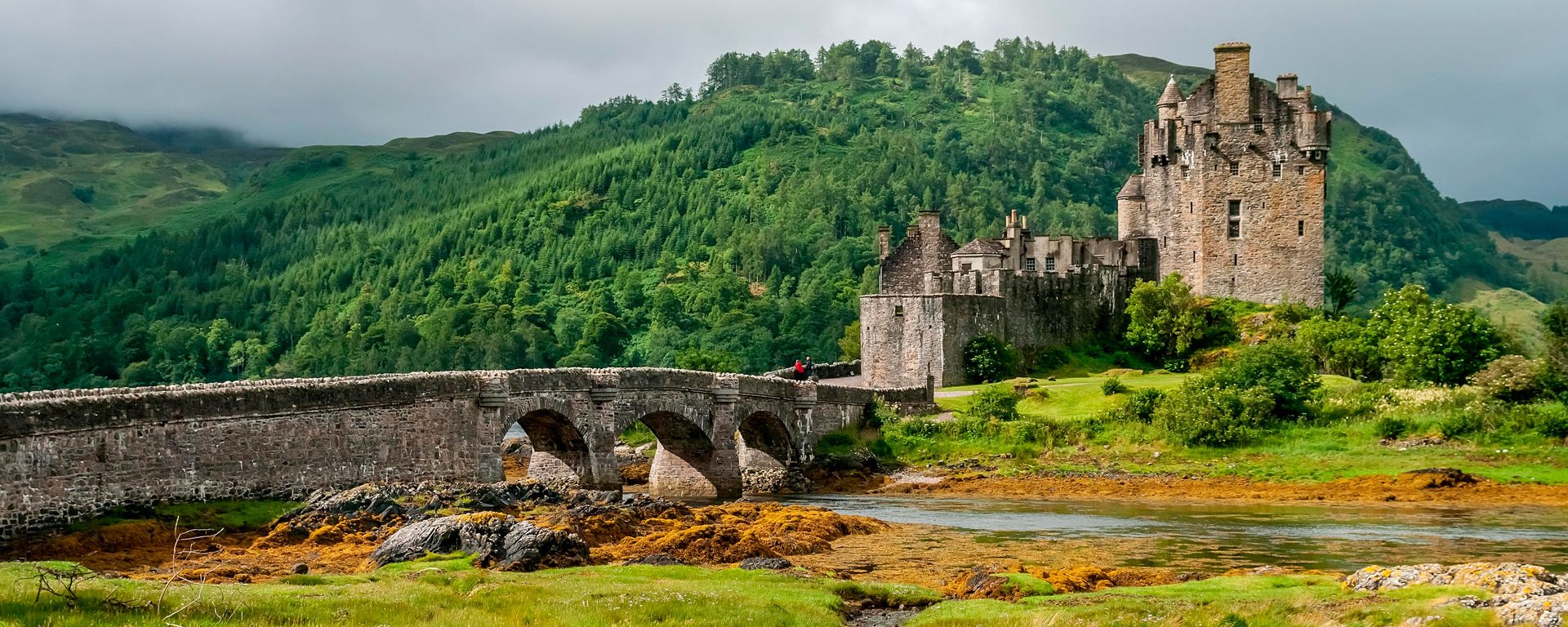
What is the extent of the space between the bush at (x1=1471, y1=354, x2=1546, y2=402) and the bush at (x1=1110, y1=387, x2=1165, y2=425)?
11.0 m

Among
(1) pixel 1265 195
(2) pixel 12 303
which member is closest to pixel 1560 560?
(1) pixel 1265 195

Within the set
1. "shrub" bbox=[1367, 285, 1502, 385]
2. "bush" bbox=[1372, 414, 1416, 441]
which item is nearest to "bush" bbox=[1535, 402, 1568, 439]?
"bush" bbox=[1372, 414, 1416, 441]

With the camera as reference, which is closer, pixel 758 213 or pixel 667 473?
pixel 667 473

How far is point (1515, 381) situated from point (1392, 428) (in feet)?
14.8

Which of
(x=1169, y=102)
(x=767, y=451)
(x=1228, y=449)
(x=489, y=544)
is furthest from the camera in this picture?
(x=1169, y=102)

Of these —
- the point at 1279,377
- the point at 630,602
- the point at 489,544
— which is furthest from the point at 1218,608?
the point at 1279,377

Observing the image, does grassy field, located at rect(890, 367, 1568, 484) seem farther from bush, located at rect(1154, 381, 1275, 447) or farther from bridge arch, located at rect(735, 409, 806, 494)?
bridge arch, located at rect(735, 409, 806, 494)

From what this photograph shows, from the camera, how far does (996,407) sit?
6550 cm

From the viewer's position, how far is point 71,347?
15800 cm

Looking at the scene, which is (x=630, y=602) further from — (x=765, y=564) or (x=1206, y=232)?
(x=1206, y=232)

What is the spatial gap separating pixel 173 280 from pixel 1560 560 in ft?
594

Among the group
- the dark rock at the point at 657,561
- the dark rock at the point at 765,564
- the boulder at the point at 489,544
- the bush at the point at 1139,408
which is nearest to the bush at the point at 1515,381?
the bush at the point at 1139,408

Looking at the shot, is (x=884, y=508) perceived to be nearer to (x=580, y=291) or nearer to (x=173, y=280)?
(x=580, y=291)

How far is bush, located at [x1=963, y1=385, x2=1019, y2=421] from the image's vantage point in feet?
214
